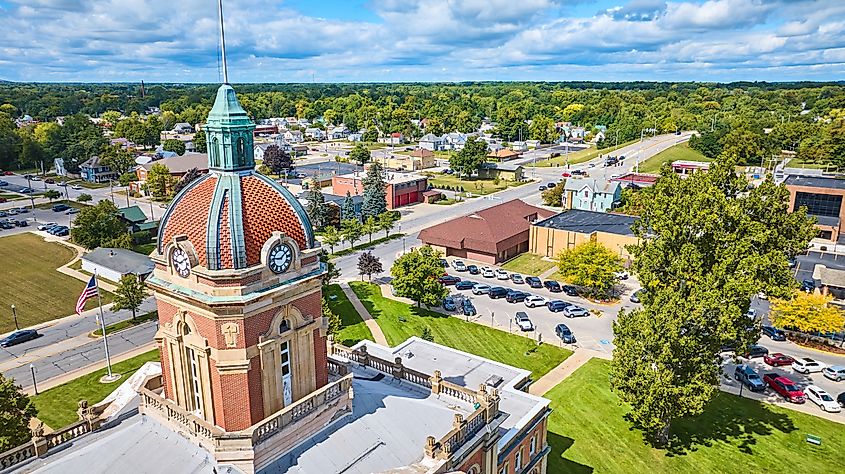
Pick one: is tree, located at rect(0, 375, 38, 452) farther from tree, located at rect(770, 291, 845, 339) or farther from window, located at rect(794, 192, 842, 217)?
window, located at rect(794, 192, 842, 217)

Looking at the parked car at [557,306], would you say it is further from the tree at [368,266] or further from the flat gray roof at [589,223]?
the tree at [368,266]

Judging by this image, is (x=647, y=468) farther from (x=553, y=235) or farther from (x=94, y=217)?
(x=94, y=217)

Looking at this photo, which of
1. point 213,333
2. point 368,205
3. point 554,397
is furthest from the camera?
point 368,205

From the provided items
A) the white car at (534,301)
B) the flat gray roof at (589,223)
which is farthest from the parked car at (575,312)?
the flat gray roof at (589,223)

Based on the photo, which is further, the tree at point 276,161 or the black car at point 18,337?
the tree at point 276,161

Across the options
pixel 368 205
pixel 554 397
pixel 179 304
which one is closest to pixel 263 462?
pixel 179 304

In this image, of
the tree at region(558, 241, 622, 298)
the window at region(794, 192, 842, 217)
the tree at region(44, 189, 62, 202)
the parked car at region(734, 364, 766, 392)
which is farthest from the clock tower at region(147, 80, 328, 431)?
the tree at region(44, 189, 62, 202)

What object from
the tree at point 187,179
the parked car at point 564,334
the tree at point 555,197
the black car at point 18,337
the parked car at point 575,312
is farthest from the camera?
the tree at point 555,197

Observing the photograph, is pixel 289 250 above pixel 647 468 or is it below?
above
